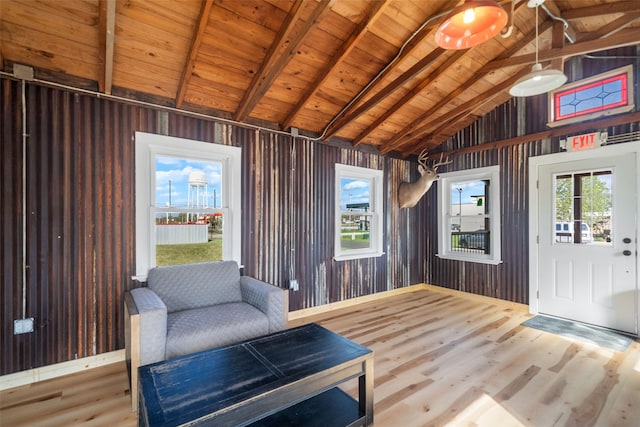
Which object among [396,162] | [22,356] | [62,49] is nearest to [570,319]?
[396,162]

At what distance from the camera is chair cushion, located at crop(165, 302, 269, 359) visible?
2188 millimetres

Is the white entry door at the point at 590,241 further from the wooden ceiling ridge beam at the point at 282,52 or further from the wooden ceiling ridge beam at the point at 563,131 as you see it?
the wooden ceiling ridge beam at the point at 282,52

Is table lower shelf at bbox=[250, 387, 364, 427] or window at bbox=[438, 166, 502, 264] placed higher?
window at bbox=[438, 166, 502, 264]

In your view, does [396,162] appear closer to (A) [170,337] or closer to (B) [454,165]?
(B) [454,165]

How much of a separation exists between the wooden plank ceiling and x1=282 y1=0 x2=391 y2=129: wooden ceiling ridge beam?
12 mm

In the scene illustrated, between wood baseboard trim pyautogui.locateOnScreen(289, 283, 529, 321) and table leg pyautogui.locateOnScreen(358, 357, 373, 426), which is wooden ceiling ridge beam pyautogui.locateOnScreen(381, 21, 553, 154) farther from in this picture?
table leg pyautogui.locateOnScreen(358, 357, 373, 426)

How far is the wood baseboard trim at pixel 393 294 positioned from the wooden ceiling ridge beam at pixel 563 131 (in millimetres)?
2473

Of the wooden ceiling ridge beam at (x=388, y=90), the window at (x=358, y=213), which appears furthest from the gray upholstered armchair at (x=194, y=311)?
the wooden ceiling ridge beam at (x=388, y=90)

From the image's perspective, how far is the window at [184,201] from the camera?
2873 mm

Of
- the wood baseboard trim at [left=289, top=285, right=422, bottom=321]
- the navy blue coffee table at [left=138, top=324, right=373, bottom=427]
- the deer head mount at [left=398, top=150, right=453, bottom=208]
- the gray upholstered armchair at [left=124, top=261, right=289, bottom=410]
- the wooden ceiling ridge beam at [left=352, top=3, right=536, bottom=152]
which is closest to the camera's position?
the navy blue coffee table at [left=138, top=324, right=373, bottom=427]

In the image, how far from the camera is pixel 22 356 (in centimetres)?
234

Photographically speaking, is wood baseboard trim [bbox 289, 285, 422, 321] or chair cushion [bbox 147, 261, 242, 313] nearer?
chair cushion [bbox 147, 261, 242, 313]

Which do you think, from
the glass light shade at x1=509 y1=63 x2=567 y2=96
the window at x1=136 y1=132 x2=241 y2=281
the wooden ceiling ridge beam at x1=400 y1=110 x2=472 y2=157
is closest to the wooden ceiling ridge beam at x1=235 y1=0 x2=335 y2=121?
the window at x1=136 y1=132 x2=241 y2=281

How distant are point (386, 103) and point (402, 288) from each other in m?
3.31
